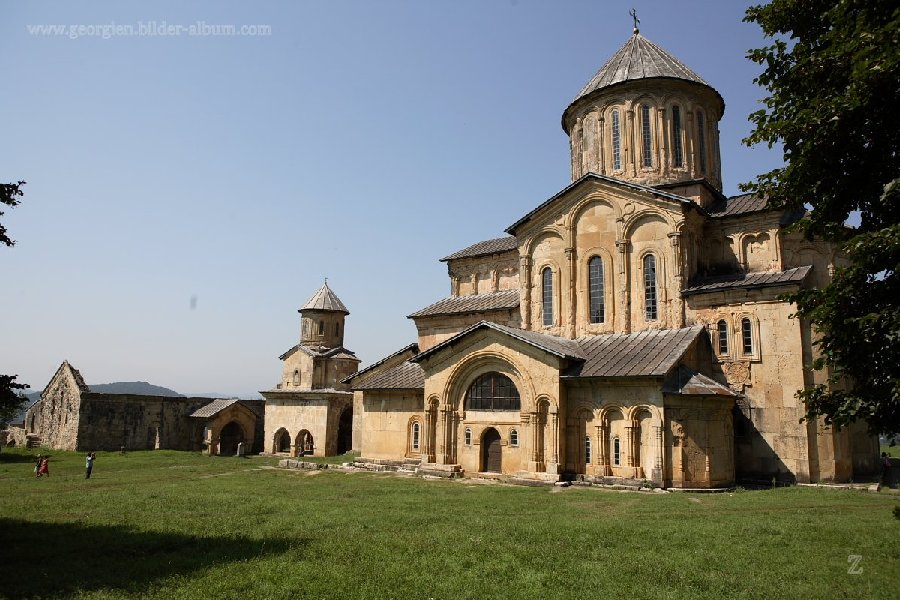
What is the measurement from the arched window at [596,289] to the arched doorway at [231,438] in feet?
85.5

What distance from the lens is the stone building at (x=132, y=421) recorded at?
37.3 metres

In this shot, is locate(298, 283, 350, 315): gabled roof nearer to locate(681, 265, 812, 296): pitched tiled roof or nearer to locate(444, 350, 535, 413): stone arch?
locate(444, 350, 535, 413): stone arch

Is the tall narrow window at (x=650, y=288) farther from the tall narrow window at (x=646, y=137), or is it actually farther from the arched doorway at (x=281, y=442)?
the arched doorway at (x=281, y=442)

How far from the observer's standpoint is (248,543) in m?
11.0

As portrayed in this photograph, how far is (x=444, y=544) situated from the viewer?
Answer: 10.9 metres

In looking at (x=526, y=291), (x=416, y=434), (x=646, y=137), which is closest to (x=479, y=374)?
(x=416, y=434)

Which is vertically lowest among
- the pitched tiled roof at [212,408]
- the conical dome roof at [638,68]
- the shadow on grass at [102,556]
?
the shadow on grass at [102,556]

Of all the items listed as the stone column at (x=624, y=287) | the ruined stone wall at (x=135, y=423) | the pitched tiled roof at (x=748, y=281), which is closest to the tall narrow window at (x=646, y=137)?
the stone column at (x=624, y=287)

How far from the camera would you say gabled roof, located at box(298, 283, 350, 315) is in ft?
Result: 131

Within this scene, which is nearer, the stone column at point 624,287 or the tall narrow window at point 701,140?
the stone column at point 624,287

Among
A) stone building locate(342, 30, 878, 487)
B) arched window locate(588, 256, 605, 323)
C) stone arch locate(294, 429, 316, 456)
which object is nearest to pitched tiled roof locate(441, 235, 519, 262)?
stone building locate(342, 30, 878, 487)

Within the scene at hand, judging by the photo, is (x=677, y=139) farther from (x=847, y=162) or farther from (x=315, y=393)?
(x=315, y=393)

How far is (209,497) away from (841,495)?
17.8m

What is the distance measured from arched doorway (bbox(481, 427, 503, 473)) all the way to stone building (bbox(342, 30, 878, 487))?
0.18 feet
